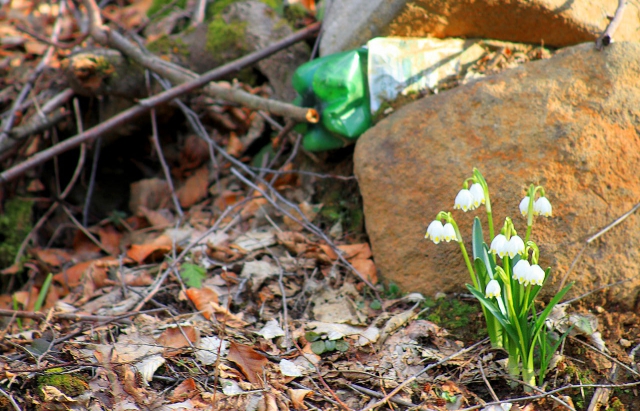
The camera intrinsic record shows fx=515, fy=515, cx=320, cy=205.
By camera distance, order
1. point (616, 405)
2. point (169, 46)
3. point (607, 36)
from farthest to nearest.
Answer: point (169, 46) → point (607, 36) → point (616, 405)

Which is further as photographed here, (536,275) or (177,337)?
(177,337)

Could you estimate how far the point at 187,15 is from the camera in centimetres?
443

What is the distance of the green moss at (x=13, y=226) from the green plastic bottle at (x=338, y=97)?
2.31 m

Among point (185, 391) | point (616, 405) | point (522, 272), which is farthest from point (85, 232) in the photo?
point (616, 405)

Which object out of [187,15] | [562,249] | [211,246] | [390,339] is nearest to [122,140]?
[187,15]

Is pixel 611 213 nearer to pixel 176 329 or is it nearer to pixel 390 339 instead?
pixel 390 339

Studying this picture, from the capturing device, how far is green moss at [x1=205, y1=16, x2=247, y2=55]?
382 centimetres

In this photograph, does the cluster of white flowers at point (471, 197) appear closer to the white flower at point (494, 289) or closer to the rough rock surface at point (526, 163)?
the white flower at point (494, 289)

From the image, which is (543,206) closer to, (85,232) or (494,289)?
(494,289)

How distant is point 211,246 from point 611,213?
1.97 m

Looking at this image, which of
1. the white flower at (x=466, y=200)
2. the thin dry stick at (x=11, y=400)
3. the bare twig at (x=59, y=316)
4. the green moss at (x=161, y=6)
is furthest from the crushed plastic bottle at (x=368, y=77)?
the green moss at (x=161, y=6)

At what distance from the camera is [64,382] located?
1772mm

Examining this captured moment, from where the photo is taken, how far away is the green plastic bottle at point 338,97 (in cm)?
288

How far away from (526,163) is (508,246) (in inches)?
28.2
